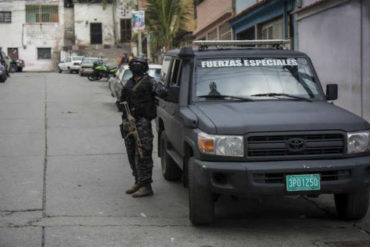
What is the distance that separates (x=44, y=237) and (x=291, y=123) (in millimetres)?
2673

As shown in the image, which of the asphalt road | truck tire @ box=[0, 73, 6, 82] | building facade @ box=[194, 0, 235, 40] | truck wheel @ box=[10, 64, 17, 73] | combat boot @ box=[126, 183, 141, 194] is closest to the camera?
the asphalt road

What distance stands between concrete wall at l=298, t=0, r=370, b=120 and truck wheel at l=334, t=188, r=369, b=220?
16.6 feet

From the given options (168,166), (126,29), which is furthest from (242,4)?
(126,29)

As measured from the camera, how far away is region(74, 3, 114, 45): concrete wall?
56281 mm

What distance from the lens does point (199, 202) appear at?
5.96 metres

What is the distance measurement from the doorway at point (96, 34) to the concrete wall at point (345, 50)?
4435 cm

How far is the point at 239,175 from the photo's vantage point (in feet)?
18.4

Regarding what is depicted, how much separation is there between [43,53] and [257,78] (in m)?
52.3

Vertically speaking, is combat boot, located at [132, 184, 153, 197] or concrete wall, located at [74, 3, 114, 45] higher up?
concrete wall, located at [74, 3, 114, 45]

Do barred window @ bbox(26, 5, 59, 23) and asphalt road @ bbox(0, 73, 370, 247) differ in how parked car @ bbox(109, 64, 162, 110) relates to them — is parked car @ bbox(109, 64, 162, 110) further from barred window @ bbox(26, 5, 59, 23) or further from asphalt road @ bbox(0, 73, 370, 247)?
barred window @ bbox(26, 5, 59, 23)

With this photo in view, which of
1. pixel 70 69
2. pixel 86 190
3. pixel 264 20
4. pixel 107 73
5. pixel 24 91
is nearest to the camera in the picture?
pixel 86 190

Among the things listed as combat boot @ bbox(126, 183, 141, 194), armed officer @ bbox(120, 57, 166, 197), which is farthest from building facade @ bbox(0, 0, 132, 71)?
armed officer @ bbox(120, 57, 166, 197)

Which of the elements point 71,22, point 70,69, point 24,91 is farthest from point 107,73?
point 71,22

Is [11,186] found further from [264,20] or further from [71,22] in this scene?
[71,22]
